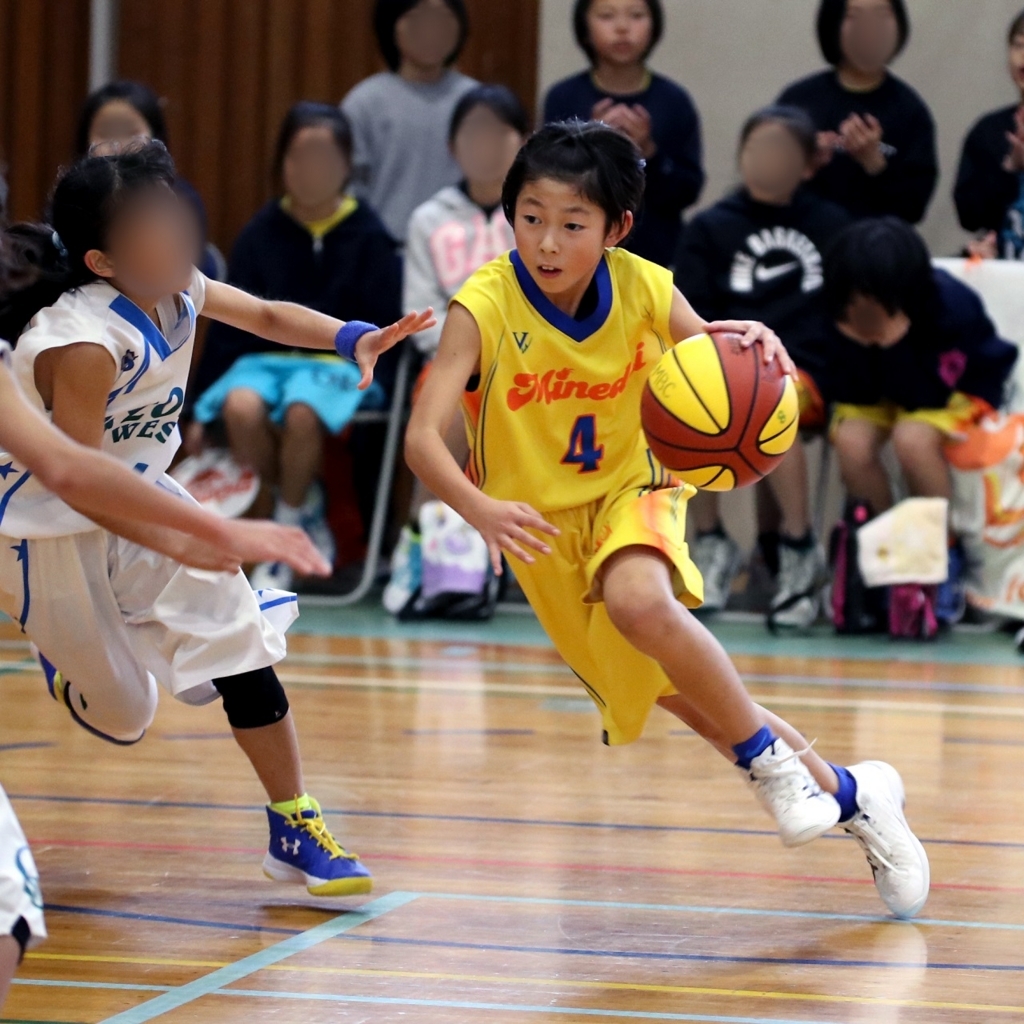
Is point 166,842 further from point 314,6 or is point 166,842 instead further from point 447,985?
point 314,6

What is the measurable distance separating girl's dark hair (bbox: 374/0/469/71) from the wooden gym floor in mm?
2858

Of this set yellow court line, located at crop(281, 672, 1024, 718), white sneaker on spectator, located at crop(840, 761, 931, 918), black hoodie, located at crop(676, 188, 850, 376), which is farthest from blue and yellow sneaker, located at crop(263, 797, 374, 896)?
black hoodie, located at crop(676, 188, 850, 376)

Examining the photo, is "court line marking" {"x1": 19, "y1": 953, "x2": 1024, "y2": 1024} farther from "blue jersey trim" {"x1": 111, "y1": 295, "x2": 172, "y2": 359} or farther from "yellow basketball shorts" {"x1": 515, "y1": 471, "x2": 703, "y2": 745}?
"blue jersey trim" {"x1": 111, "y1": 295, "x2": 172, "y2": 359}

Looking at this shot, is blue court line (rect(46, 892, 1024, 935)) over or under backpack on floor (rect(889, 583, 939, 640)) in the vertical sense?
over

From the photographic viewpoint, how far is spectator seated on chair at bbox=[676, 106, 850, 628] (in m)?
5.96

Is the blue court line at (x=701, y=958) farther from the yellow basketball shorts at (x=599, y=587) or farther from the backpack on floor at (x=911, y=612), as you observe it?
the backpack on floor at (x=911, y=612)

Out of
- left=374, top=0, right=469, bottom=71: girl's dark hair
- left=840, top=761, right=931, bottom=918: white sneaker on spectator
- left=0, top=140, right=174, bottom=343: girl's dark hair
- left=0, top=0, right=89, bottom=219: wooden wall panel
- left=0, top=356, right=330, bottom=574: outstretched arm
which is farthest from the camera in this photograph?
left=0, top=0, right=89, bottom=219: wooden wall panel

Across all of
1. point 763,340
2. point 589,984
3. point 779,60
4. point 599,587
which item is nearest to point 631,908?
point 589,984

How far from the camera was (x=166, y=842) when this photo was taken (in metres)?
3.23

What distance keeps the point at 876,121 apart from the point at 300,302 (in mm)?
2220

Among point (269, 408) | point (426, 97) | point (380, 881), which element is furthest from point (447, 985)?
point (426, 97)

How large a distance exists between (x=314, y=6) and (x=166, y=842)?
5247mm

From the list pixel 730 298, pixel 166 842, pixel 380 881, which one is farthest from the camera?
pixel 730 298

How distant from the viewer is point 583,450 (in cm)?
307
